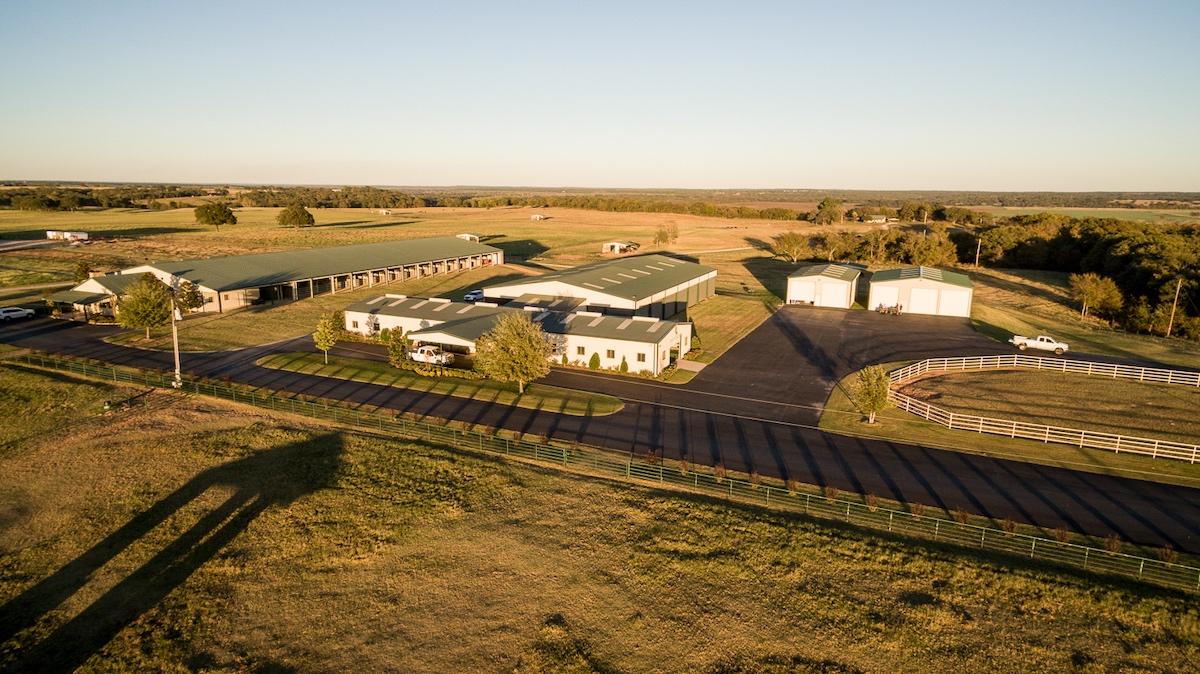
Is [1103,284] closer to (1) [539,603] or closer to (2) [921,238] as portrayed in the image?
(2) [921,238]

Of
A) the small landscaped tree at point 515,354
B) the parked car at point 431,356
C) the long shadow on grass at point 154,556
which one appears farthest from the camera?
the parked car at point 431,356

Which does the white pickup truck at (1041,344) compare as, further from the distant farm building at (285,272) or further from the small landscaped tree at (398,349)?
the distant farm building at (285,272)

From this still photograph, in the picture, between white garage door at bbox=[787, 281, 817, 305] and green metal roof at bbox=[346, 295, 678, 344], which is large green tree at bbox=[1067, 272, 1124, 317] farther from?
green metal roof at bbox=[346, 295, 678, 344]

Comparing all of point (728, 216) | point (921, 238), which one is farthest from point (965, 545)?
point (728, 216)

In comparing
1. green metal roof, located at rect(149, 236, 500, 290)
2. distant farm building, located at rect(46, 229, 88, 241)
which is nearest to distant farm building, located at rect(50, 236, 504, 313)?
green metal roof, located at rect(149, 236, 500, 290)

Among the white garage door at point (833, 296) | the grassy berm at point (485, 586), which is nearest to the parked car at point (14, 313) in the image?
the grassy berm at point (485, 586)
